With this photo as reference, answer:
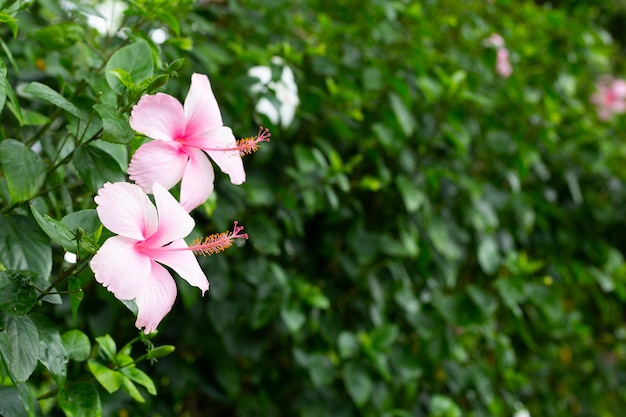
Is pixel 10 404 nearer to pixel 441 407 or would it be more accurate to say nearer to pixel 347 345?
pixel 347 345

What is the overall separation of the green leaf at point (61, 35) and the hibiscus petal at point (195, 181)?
1.44 feet

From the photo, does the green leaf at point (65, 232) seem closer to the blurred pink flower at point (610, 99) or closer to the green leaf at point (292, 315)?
the green leaf at point (292, 315)

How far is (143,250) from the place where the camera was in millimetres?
738

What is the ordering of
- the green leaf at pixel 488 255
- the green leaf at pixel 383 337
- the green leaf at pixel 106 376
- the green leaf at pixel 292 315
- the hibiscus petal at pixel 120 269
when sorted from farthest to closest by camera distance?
the green leaf at pixel 488 255 < the green leaf at pixel 383 337 < the green leaf at pixel 292 315 < the green leaf at pixel 106 376 < the hibiscus petal at pixel 120 269

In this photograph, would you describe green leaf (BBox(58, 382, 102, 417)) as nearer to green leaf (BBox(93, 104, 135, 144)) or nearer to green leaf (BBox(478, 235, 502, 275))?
green leaf (BBox(93, 104, 135, 144))

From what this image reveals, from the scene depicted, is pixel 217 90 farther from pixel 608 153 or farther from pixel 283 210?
pixel 608 153

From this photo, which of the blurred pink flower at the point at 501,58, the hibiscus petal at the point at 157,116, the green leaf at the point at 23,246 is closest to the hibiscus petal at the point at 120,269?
the hibiscus petal at the point at 157,116

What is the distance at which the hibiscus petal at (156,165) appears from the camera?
0.76 meters

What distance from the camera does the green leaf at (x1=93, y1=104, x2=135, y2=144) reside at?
31.6 inches

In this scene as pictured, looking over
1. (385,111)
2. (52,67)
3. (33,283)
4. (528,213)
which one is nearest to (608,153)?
(528,213)

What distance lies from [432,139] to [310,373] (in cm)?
68

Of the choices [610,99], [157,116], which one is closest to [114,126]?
[157,116]

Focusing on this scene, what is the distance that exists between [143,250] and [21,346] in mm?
166

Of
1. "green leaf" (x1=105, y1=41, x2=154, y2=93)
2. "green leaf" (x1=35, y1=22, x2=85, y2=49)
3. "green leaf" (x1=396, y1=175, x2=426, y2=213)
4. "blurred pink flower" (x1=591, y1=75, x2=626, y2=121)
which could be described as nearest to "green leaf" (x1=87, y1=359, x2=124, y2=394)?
"green leaf" (x1=105, y1=41, x2=154, y2=93)
